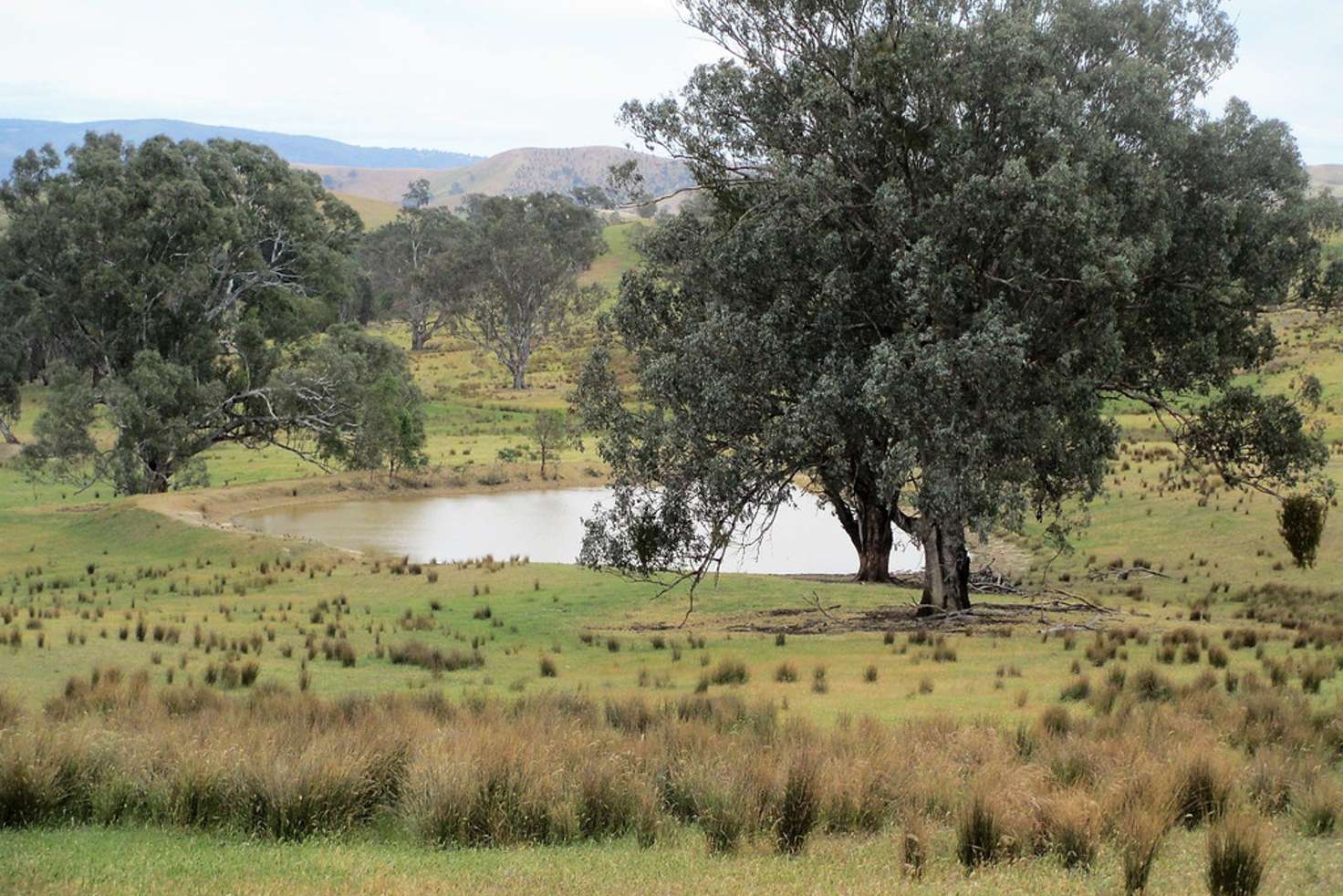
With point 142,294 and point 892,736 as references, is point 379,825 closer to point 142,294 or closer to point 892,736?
point 892,736

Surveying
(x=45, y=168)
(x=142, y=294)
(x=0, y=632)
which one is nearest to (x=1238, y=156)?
(x=0, y=632)

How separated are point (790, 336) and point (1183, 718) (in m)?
10.3

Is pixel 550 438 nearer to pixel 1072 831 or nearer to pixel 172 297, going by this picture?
pixel 172 297

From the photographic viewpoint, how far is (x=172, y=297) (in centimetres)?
4197

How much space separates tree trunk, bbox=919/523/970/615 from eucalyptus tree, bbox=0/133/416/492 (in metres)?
26.9

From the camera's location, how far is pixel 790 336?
20.4 m

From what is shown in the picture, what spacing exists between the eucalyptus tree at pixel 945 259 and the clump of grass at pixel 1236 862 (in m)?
11.4

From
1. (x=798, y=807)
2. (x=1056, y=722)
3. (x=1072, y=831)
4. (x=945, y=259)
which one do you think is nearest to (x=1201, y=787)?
(x=1072, y=831)

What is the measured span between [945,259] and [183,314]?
31.3m

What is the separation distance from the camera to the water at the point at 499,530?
35.8m

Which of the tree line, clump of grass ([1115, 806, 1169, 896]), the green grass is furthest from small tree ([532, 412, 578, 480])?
clump of grass ([1115, 806, 1169, 896])

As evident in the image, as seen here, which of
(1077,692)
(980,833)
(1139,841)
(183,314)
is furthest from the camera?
(183,314)

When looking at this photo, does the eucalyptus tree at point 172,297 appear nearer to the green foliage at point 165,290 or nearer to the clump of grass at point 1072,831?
the green foliage at point 165,290

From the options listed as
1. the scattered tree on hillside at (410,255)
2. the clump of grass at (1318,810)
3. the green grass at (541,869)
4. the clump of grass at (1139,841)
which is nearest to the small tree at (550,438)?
the green grass at (541,869)
